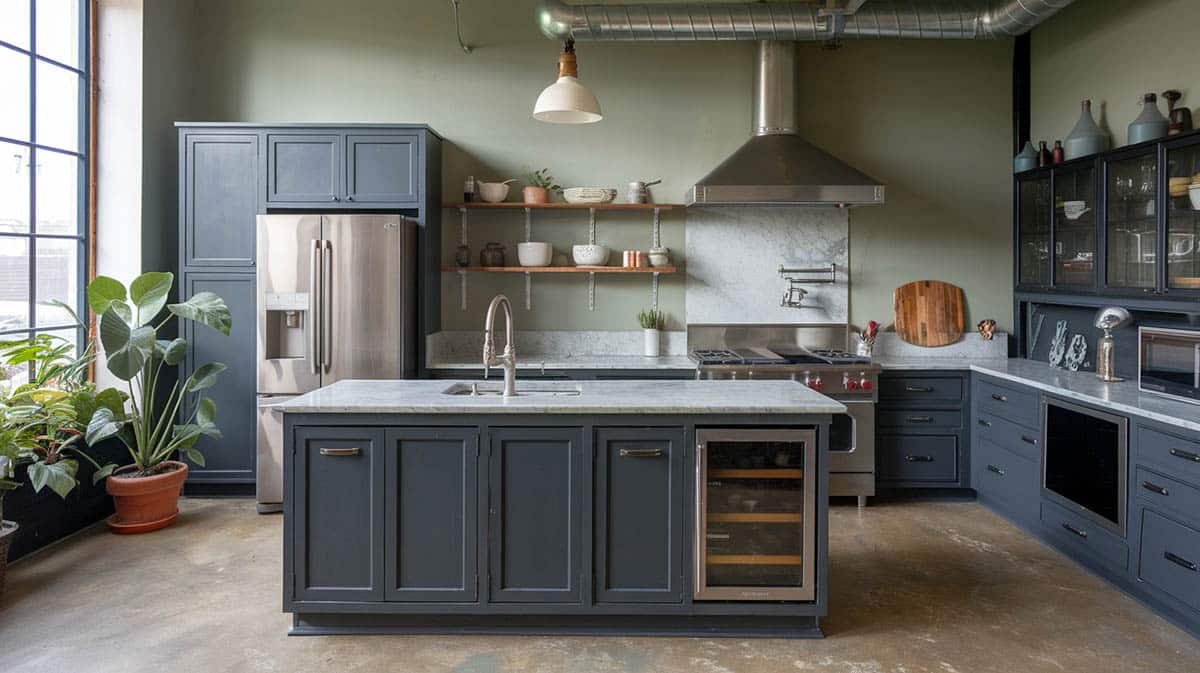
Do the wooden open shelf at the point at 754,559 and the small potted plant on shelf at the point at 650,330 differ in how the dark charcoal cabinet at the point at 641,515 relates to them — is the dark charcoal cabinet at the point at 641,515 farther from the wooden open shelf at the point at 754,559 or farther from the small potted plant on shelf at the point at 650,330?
the small potted plant on shelf at the point at 650,330

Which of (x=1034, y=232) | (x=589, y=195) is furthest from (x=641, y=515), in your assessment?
(x=1034, y=232)

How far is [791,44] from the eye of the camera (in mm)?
5352

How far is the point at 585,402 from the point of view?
10.0 feet

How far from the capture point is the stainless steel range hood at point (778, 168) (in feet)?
16.3

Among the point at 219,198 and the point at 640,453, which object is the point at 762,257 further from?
the point at 219,198

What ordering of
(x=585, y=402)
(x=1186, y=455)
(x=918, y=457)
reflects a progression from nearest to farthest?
(x=585, y=402) → (x=1186, y=455) → (x=918, y=457)

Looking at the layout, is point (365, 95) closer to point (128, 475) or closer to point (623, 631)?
point (128, 475)

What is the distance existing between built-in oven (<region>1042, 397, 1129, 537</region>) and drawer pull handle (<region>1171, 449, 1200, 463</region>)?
297 millimetres

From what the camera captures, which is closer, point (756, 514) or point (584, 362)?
point (756, 514)

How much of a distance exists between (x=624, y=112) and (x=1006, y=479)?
333 centimetres

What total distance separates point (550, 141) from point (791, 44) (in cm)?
171

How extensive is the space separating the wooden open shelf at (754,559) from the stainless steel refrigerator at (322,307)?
251cm

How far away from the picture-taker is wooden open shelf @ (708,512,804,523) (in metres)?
3.07

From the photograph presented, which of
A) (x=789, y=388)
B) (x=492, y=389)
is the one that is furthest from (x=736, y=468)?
(x=492, y=389)
